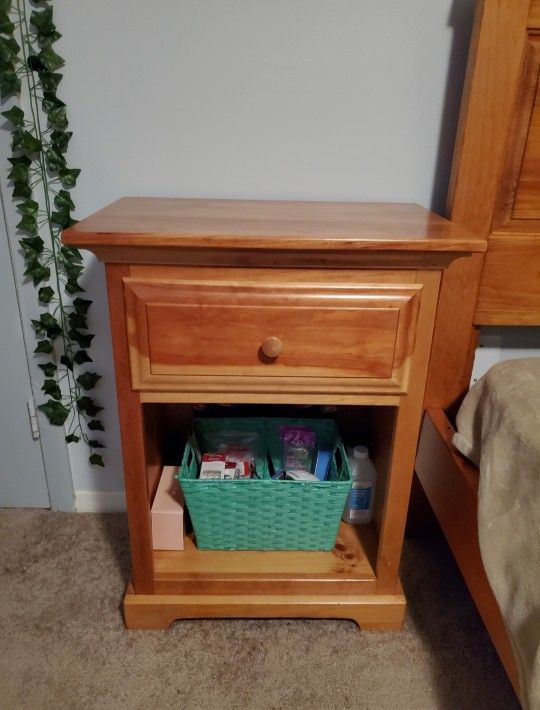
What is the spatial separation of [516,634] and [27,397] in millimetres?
1082

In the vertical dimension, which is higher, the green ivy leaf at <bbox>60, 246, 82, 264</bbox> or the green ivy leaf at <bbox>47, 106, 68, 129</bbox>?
the green ivy leaf at <bbox>47, 106, 68, 129</bbox>

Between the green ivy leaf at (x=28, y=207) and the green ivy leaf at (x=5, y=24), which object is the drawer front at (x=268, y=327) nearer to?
the green ivy leaf at (x=28, y=207)

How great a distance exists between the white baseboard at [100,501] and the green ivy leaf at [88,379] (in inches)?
12.0

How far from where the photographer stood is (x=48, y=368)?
123 cm

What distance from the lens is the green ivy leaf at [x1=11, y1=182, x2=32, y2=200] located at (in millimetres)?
1068

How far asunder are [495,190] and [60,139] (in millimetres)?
837

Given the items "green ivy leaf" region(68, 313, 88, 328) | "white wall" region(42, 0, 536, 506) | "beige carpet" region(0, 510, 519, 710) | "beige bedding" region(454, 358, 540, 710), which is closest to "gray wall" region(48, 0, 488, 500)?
"white wall" region(42, 0, 536, 506)

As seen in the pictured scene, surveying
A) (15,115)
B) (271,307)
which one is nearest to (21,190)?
(15,115)

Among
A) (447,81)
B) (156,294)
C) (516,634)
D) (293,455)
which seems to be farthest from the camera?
(293,455)

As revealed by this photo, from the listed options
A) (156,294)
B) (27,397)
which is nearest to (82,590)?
(27,397)

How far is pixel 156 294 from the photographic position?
825 millimetres

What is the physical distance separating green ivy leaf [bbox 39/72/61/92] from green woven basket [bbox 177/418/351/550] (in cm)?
74

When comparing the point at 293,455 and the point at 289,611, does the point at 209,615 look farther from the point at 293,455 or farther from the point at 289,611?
the point at 293,455

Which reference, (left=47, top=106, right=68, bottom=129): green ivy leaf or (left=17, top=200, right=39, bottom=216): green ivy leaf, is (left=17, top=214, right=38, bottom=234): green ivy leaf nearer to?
(left=17, top=200, right=39, bottom=216): green ivy leaf
